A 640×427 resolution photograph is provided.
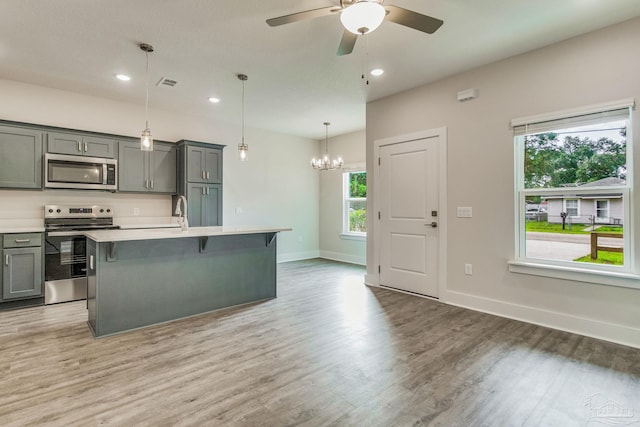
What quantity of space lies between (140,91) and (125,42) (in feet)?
4.73

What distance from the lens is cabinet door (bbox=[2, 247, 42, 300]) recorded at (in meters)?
3.67

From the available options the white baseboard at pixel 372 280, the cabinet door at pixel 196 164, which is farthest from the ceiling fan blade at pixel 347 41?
the cabinet door at pixel 196 164

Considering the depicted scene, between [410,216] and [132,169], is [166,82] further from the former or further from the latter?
[410,216]

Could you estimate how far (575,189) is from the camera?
10.3 ft

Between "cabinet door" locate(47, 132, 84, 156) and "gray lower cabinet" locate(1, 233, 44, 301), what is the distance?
113cm

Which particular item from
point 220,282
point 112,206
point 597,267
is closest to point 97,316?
point 220,282

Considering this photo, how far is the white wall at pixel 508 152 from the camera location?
2.85 m

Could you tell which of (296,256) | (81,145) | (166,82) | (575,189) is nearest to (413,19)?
(575,189)

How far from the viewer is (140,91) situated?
445 cm

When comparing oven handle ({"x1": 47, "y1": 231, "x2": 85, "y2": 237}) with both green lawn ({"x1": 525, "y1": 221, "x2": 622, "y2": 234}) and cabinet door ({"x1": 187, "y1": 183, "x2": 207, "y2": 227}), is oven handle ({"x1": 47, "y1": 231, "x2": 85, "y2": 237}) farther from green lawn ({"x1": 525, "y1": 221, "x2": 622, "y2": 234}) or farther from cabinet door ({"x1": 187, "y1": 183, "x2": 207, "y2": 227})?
green lawn ({"x1": 525, "y1": 221, "x2": 622, "y2": 234})

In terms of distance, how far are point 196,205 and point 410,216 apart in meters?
3.26

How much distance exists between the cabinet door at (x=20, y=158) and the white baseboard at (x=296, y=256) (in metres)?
4.11

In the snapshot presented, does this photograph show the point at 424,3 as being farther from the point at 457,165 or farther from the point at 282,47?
the point at 457,165

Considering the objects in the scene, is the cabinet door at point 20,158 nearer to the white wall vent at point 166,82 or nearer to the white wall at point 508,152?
the white wall vent at point 166,82
